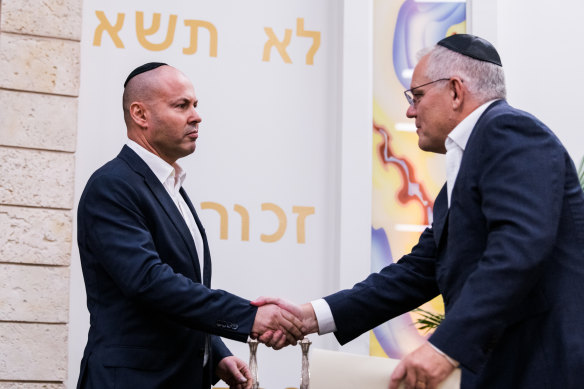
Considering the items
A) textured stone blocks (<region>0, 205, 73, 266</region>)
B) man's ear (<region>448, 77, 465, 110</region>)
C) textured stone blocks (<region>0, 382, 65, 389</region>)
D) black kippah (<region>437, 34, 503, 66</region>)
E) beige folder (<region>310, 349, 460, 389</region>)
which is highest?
black kippah (<region>437, 34, 503, 66</region>)

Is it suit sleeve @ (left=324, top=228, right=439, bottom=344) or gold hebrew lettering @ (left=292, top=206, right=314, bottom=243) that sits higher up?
gold hebrew lettering @ (left=292, top=206, right=314, bottom=243)

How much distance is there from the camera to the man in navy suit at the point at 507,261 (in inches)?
85.3

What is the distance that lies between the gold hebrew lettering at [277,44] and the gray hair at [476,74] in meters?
2.24

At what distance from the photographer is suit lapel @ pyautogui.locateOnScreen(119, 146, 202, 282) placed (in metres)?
3.00

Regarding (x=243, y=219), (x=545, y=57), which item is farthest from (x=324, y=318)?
(x=545, y=57)

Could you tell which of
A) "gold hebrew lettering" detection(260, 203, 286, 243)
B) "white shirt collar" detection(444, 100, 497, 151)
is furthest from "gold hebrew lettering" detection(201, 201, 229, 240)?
"white shirt collar" detection(444, 100, 497, 151)

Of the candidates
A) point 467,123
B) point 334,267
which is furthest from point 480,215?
point 334,267

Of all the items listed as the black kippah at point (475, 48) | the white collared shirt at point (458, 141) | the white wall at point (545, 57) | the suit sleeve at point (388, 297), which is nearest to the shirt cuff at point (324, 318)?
the suit sleeve at point (388, 297)

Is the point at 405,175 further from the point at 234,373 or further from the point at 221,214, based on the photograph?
the point at 234,373

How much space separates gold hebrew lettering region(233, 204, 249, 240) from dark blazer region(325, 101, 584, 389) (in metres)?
2.33

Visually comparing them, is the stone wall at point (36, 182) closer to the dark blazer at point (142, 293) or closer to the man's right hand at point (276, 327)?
the dark blazer at point (142, 293)

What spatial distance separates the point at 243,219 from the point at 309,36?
109 cm

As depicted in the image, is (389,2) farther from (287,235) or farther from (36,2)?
(36,2)

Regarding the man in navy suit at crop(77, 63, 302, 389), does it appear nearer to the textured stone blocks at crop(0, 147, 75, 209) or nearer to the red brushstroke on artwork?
the textured stone blocks at crop(0, 147, 75, 209)
